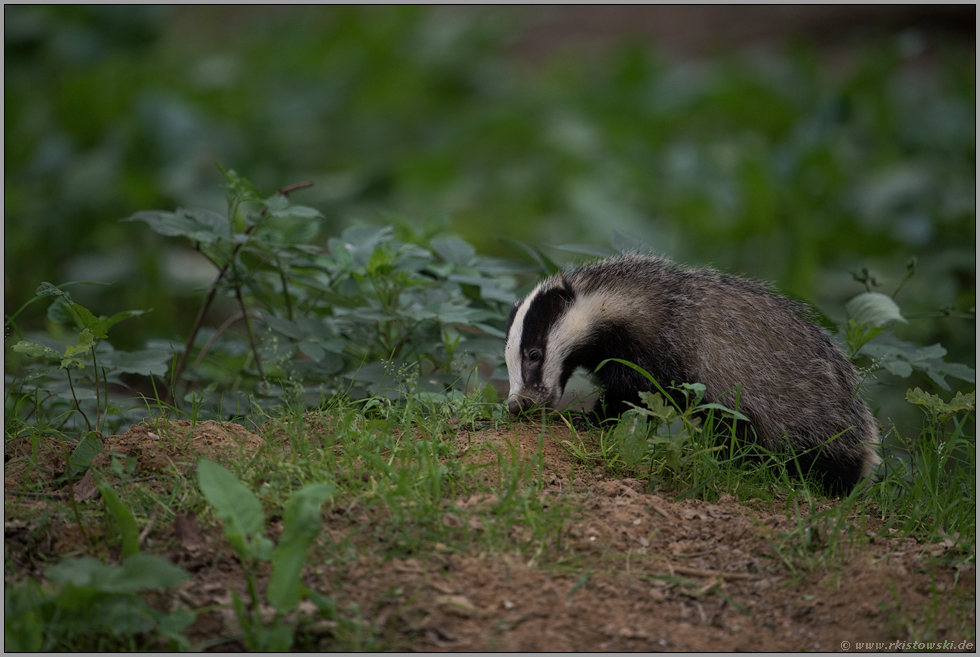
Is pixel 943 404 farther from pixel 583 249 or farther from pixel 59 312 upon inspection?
pixel 59 312

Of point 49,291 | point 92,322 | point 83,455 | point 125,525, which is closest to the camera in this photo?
point 125,525

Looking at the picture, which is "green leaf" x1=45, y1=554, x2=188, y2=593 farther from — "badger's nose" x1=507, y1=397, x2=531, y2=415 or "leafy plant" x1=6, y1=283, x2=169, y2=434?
"badger's nose" x1=507, y1=397, x2=531, y2=415

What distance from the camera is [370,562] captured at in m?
2.71

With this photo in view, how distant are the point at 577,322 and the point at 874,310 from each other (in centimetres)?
137

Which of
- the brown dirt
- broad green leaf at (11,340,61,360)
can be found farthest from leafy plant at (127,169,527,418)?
the brown dirt

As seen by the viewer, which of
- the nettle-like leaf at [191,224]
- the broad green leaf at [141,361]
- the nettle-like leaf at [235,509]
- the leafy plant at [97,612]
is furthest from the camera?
the nettle-like leaf at [191,224]

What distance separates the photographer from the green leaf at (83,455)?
3111mm

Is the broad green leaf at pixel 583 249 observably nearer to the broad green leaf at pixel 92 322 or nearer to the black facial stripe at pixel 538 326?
the black facial stripe at pixel 538 326

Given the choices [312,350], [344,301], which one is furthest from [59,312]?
[344,301]

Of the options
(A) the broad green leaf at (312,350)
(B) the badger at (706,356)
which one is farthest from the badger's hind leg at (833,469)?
(A) the broad green leaf at (312,350)

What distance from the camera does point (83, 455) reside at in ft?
10.2

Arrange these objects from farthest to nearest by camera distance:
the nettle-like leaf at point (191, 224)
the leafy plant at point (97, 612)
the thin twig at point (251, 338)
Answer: the thin twig at point (251, 338) → the nettle-like leaf at point (191, 224) → the leafy plant at point (97, 612)

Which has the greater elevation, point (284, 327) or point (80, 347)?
point (80, 347)

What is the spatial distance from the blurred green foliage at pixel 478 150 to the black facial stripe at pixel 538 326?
2.20 meters
